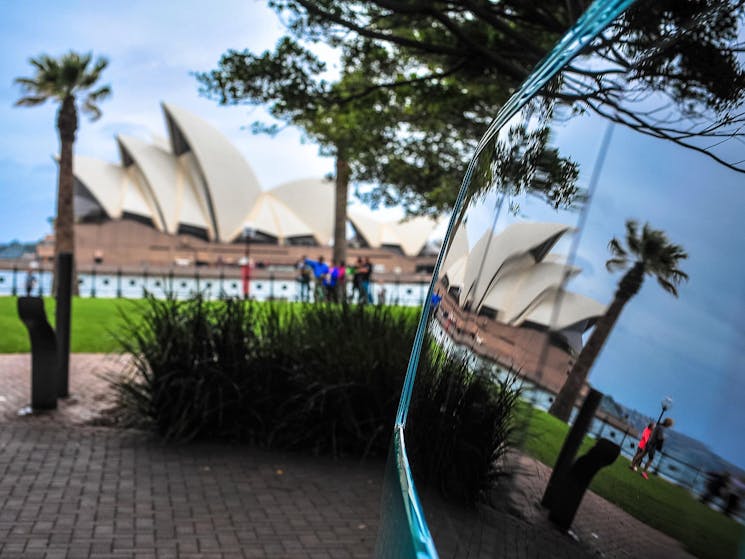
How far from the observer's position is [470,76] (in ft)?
32.4

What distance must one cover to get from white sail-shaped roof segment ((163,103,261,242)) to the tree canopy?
30218mm

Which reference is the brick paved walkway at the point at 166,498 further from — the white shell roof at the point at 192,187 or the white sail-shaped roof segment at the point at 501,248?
the white shell roof at the point at 192,187

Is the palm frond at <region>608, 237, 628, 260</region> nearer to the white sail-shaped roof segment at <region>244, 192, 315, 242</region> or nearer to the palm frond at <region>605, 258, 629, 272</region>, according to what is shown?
the palm frond at <region>605, 258, 629, 272</region>

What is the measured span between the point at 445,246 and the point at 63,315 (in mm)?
8175

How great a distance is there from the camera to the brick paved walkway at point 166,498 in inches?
181

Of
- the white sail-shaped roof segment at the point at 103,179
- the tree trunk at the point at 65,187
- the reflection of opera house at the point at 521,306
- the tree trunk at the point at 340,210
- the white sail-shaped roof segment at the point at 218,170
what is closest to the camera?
the reflection of opera house at the point at 521,306

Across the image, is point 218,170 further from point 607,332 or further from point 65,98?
point 607,332

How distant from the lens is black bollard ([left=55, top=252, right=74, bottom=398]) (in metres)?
8.54

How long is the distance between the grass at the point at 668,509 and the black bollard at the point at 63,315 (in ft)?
27.7

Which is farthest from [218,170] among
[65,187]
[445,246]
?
[445,246]

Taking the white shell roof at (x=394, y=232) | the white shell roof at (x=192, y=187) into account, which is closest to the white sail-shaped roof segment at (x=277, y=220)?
the white shell roof at (x=192, y=187)

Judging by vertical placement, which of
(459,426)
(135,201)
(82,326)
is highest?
(135,201)

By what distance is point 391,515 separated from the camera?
1.09 m

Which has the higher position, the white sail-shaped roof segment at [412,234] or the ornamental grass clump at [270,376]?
the white sail-shaped roof segment at [412,234]
